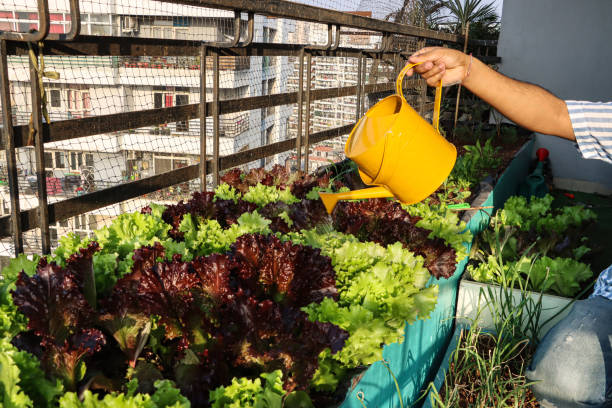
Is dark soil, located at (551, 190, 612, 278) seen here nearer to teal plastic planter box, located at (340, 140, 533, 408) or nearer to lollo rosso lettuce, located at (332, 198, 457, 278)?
teal plastic planter box, located at (340, 140, 533, 408)

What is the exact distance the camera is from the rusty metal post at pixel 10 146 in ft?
6.26

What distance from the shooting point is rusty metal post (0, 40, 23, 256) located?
1.91m

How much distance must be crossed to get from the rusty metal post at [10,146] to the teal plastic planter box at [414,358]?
4.56 ft

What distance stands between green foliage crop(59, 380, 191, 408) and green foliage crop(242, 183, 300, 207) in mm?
1695

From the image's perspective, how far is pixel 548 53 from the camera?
955 cm

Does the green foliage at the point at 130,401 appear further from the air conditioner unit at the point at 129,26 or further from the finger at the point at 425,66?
the air conditioner unit at the point at 129,26

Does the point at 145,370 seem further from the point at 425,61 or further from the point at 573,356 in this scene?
the point at 573,356

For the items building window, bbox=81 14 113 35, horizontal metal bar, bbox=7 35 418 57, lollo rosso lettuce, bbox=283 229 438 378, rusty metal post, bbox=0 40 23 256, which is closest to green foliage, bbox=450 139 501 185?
horizontal metal bar, bbox=7 35 418 57

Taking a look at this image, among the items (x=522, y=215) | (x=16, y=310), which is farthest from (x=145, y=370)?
(x=522, y=215)

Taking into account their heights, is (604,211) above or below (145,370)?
below

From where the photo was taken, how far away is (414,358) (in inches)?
91.3

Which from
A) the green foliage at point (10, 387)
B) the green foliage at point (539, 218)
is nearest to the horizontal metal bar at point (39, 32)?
the green foliage at point (10, 387)

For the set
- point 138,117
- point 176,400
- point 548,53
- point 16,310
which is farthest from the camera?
point 548,53

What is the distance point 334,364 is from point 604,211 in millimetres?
7584
